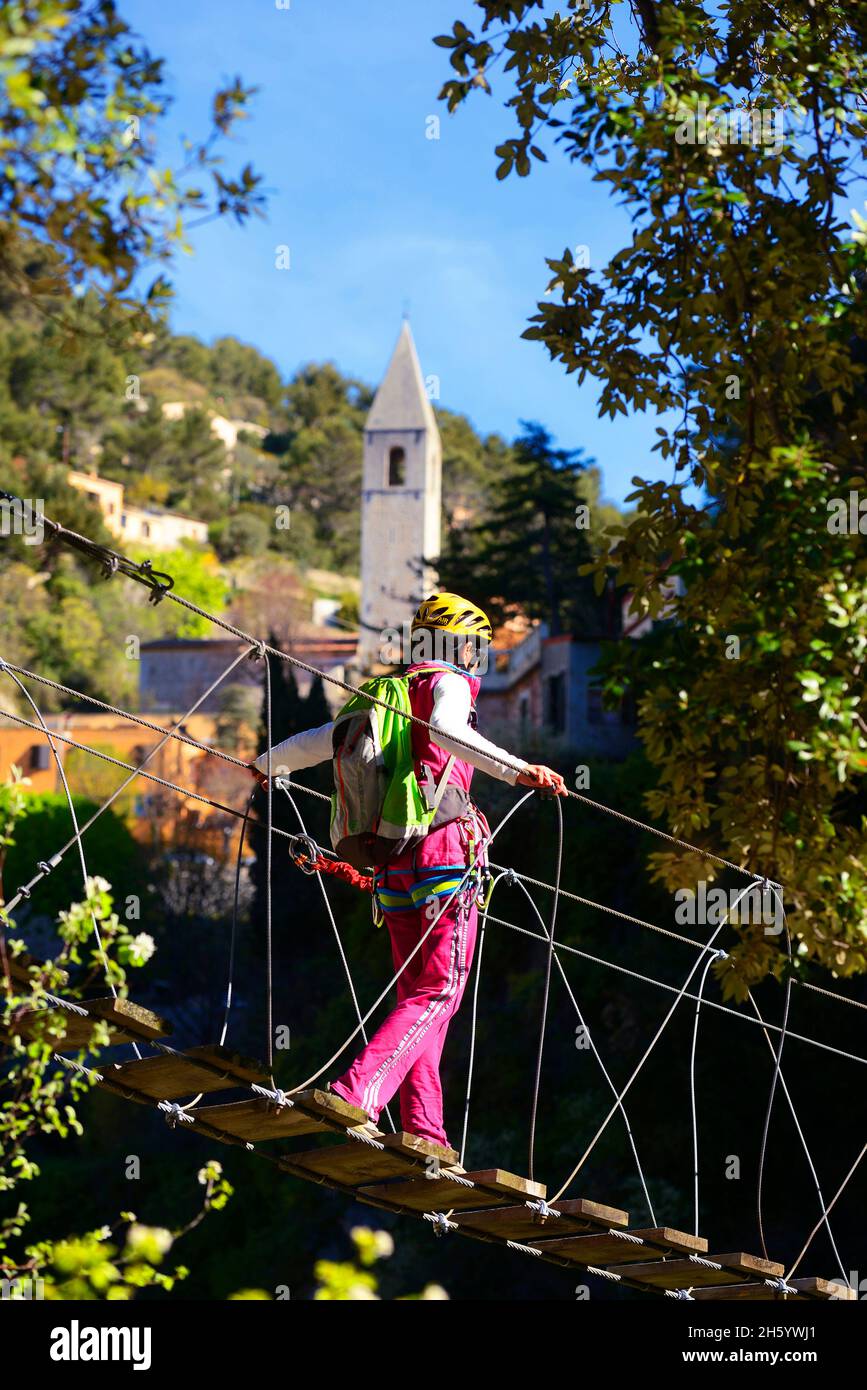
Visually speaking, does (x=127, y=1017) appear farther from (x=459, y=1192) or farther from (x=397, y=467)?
(x=397, y=467)

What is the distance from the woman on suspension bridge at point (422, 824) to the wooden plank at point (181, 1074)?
55 cm

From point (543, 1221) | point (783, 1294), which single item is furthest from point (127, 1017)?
point (783, 1294)

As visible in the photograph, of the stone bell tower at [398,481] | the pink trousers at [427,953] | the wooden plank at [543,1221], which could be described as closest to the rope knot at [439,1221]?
the wooden plank at [543,1221]

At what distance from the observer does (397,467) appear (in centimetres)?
6956

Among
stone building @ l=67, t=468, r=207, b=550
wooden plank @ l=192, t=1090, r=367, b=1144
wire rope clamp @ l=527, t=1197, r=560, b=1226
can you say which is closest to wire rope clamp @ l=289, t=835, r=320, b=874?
wooden plank @ l=192, t=1090, r=367, b=1144

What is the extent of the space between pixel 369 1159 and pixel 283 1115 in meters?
0.31

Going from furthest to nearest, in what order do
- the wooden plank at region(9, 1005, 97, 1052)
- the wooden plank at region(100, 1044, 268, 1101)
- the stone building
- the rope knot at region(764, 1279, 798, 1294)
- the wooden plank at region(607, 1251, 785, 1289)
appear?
1. the stone building
2. the rope knot at region(764, 1279, 798, 1294)
3. the wooden plank at region(607, 1251, 785, 1289)
4. the wooden plank at region(100, 1044, 268, 1101)
5. the wooden plank at region(9, 1005, 97, 1052)

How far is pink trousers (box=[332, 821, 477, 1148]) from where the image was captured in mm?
5727

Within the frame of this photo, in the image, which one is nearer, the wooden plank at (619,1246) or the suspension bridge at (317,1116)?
the suspension bridge at (317,1116)

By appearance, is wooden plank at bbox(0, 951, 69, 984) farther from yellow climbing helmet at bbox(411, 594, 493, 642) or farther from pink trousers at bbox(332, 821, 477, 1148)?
yellow climbing helmet at bbox(411, 594, 493, 642)

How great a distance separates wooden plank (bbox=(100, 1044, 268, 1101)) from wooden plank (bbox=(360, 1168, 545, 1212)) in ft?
2.29

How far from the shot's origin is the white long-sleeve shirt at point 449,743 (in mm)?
5574

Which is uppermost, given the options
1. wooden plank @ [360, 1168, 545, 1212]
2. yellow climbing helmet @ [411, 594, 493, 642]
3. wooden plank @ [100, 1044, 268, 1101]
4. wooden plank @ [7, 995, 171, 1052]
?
yellow climbing helmet @ [411, 594, 493, 642]

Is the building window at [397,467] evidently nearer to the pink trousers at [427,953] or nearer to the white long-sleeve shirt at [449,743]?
the white long-sleeve shirt at [449,743]
